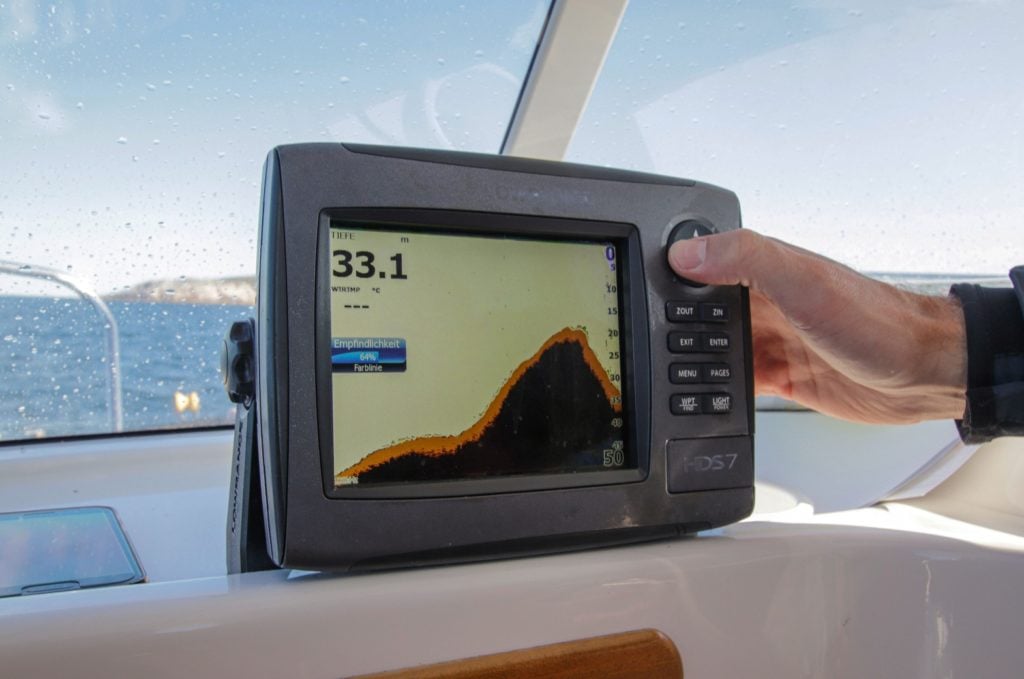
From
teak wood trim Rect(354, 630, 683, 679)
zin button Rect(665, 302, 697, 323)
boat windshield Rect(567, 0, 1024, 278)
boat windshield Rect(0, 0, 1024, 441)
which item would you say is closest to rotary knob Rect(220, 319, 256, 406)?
teak wood trim Rect(354, 630, 683, 679)

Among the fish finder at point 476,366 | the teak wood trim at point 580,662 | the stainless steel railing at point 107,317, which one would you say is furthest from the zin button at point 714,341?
the stainless steel railing at point 107,317

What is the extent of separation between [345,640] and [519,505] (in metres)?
0.16

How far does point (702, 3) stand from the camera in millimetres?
1889

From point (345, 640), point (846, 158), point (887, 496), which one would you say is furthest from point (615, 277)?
point (846, 158)

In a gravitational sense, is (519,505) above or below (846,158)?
below

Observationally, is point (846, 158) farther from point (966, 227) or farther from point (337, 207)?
point (337, 207)

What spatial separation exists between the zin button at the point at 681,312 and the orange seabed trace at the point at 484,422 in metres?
0.08

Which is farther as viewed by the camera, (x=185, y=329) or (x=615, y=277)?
(x=185, y=329)

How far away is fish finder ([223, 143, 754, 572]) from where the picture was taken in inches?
20.9

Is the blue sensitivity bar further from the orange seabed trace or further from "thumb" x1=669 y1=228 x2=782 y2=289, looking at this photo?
"thumb" x1=669 y1=228 x2=782 y2=289

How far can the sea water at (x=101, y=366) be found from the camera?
4.09 ft

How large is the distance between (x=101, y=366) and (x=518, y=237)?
1.05 meters

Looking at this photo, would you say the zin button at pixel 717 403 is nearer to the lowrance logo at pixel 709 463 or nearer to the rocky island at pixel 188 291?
the lowrance logo at pixel 709 463

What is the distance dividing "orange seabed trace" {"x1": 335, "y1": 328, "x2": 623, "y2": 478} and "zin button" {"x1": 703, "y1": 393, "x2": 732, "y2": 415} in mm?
78
